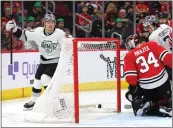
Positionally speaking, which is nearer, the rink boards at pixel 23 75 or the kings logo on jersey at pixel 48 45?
the kings logo on jersey at pixel 48 45

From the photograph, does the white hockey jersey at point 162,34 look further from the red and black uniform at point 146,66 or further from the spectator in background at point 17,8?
the spectator in background at point 17,8

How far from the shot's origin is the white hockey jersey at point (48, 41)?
235 inches

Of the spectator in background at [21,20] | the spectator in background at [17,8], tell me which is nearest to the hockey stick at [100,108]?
the spectator in background at [21,20]

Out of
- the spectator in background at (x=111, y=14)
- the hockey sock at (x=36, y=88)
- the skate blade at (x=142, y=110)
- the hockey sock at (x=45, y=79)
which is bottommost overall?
the skate blade at (x=142, y=110)

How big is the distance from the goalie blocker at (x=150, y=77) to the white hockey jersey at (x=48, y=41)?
1071 millimetres

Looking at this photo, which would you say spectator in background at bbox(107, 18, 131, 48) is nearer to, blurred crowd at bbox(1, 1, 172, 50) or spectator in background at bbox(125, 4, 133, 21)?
blurred crowd at bbox(1, 1, 172, 50)

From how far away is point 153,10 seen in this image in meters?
10.9

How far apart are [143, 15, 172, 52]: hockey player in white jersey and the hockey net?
40 cm

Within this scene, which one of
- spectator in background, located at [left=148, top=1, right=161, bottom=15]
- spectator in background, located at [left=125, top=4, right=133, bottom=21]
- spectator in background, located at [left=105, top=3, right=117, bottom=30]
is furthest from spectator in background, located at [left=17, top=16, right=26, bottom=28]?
spectator in background, located at [left=148, top=1, right=161, bottom=15]

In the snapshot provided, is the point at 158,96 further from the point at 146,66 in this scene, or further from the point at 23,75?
the point at 23,75

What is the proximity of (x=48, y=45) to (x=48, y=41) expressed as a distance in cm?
5

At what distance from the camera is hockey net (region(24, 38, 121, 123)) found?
4992 mm

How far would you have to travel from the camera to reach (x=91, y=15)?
9.98 meters

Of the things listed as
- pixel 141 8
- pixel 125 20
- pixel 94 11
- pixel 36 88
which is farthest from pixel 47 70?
pixel 141 8
